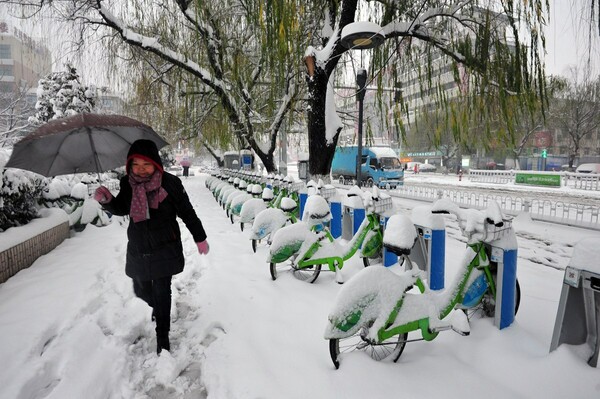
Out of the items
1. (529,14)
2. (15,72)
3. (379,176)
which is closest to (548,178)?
(379,176)

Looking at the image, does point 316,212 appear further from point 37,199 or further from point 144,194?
point 37,199

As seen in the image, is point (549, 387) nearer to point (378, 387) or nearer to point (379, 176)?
point (378, 387)

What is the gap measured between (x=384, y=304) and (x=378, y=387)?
55 cm

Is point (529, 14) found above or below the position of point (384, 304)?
above

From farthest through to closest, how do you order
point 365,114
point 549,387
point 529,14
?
point 365,114
point 529,14
point 549,387

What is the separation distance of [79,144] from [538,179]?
2589 centimetres

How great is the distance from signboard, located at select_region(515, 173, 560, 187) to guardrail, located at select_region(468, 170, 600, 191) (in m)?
0.19

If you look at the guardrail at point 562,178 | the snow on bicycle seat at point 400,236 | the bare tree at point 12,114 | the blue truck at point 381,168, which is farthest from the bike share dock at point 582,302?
the guardrail at point 562,178

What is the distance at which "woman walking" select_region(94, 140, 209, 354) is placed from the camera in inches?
106

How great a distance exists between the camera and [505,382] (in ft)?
7.78

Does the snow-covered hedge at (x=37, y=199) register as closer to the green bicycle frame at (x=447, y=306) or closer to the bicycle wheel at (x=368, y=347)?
the bicycle wheel at (x=368, y=347)

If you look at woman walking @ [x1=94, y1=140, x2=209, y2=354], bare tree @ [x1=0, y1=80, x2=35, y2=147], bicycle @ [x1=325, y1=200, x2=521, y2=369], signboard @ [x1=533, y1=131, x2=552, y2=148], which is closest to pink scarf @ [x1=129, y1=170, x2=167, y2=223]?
woman walking @ [x1=94, y1=140, x2=209, y2=354]

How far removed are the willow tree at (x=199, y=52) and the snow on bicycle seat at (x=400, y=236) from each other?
13.2 ft

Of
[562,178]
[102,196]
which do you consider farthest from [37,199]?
[562,178]
